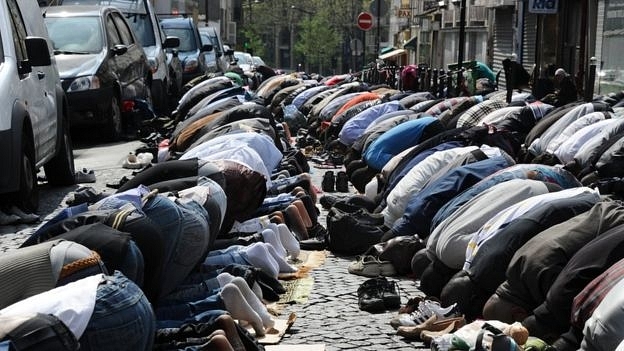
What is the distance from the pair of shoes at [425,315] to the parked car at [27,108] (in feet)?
13.0

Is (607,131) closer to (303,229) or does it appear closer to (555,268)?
(303,229)

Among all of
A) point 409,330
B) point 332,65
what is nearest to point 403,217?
point 409,330

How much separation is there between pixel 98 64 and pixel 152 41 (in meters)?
5.57

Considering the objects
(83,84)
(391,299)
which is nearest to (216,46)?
(83,84)

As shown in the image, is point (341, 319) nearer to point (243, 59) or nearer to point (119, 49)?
point (119, 49)

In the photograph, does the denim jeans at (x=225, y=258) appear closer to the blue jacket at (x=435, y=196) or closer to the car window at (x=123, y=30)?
the blue jacket at (x=435, y=196)

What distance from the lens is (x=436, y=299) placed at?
7719 millimetres

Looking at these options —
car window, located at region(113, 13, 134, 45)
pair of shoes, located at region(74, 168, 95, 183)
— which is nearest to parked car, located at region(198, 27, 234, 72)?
car window, located at region(113, 13, 134, 45)

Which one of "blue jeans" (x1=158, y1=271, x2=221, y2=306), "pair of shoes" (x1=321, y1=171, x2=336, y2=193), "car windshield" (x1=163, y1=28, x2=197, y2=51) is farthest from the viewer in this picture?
"car windshield" (x1=163, y1=28, x2=197, y2=51)

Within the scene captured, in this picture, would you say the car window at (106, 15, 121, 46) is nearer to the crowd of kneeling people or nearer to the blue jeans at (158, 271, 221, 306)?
the crowd of kneeling people

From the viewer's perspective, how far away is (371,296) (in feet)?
25.6

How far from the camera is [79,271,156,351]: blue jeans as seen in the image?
4.89 meters

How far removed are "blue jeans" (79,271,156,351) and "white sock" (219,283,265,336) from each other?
1.63 metres

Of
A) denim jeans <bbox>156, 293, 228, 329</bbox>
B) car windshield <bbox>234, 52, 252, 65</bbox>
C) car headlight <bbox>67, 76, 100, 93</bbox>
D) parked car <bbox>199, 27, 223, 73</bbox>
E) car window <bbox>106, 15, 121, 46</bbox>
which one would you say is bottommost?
car windshield <bbox>234, 52, 252, 65</bbox>
